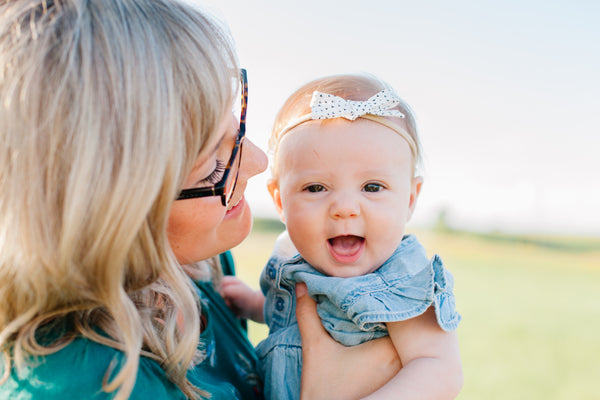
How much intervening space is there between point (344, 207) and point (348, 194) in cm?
6

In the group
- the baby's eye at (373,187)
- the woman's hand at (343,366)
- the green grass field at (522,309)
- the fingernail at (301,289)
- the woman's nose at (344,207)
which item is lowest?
the green grass field at (522,309)

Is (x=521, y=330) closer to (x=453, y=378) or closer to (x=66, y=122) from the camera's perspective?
(x=453, y=378)

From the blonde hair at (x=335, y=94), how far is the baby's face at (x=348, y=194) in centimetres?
7

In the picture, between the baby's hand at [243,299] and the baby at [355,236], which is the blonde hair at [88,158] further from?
the baby's hand at [243,299]

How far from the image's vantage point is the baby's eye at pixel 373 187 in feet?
5.53

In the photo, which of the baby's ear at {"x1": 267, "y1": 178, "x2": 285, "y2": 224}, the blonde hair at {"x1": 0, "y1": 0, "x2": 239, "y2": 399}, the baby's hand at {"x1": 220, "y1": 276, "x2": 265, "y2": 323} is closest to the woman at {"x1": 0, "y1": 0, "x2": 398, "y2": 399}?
the blonde hair at {"x1": 0, "y1": 0, "x2": 239, "y2": 399}

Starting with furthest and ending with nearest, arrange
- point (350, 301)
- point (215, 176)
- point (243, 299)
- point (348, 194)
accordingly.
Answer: point (243, 299) → point (348, 194) → point (350, 301) → point (215, 176)

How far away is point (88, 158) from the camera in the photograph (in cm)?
106

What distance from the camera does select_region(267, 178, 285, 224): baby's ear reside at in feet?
6.27

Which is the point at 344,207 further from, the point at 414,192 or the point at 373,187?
the point at 414,192

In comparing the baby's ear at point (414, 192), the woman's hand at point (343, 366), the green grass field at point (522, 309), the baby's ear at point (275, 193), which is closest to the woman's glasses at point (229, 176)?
the baby's ear at point (275, 193)

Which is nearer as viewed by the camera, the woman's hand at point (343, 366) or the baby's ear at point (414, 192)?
the woman's hand at point (343, 366)

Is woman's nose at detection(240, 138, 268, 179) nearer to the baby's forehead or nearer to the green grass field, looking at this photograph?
the baby's forehead

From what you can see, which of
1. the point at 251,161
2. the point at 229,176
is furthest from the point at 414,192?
the point at 229,176
